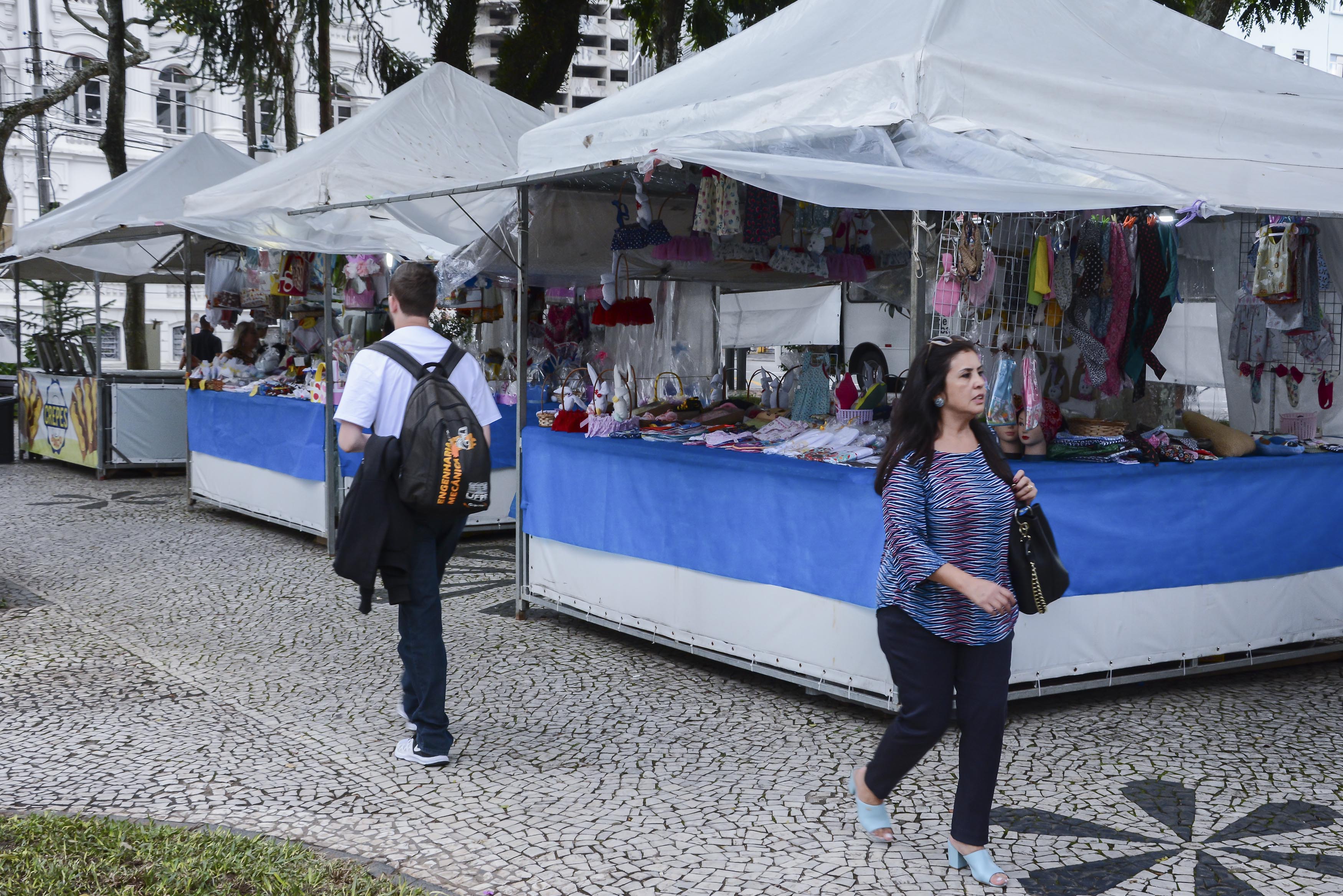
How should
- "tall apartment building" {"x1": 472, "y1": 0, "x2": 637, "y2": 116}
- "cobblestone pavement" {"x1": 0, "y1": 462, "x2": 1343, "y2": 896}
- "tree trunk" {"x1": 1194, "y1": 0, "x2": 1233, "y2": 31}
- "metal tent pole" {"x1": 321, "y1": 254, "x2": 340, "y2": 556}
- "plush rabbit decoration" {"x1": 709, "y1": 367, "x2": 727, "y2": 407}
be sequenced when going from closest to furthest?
"cobblestone pavement" {"x1": 0, "y1": 462, "x2": 1343, "y2": 896} < "plush rabbit decoration" {"x1": 709, "y1": 367, "x2": 727, "y2": 407} < "metal tent pole" {"x1": 321, "y1": 254, "x2": 340, "y2": 556} < "tree trunk" {"x1": 1194, "y1": 0, "x2": 1233, "y2": 31} < "tall apartment building" {"x1": 472, "y1": 0, "x2": 637, "y2": 116}

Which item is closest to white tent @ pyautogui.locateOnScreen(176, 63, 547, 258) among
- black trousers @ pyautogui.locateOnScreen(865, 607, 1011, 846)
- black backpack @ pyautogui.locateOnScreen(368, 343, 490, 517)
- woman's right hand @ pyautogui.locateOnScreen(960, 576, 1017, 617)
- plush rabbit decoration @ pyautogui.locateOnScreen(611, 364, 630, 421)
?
plush rabbit decoration @ pyautogui.locateOnScreen(611, 364, 630, 421)

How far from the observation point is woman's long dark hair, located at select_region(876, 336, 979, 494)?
11.2ft

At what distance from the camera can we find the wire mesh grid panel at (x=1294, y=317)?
6.33 m

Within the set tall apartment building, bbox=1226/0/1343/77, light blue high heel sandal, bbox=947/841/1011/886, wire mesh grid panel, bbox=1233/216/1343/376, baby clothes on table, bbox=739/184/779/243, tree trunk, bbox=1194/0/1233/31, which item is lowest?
light blue high heel sandal, bbox=947/841/1011/886

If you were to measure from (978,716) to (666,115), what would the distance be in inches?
153

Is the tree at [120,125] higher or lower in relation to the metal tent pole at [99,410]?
higher

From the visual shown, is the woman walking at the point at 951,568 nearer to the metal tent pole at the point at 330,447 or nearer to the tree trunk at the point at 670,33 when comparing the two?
the metal tent pole at the point at 330,447

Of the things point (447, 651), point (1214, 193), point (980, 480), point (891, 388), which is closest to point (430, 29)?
point (891, 388)

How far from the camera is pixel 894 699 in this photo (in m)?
4.89

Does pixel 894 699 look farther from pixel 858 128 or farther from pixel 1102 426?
pixel 858 128

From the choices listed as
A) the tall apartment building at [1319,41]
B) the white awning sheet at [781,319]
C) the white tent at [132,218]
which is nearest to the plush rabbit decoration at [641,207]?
the white tent at [132,218]

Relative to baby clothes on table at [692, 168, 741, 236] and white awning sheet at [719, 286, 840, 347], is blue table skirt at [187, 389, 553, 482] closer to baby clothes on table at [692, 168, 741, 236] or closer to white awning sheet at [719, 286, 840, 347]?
baby clothes on table at [692, 168, 741, 236]

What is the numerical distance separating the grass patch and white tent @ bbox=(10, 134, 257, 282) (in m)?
7.83

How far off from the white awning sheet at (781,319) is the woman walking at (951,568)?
12.0 m
